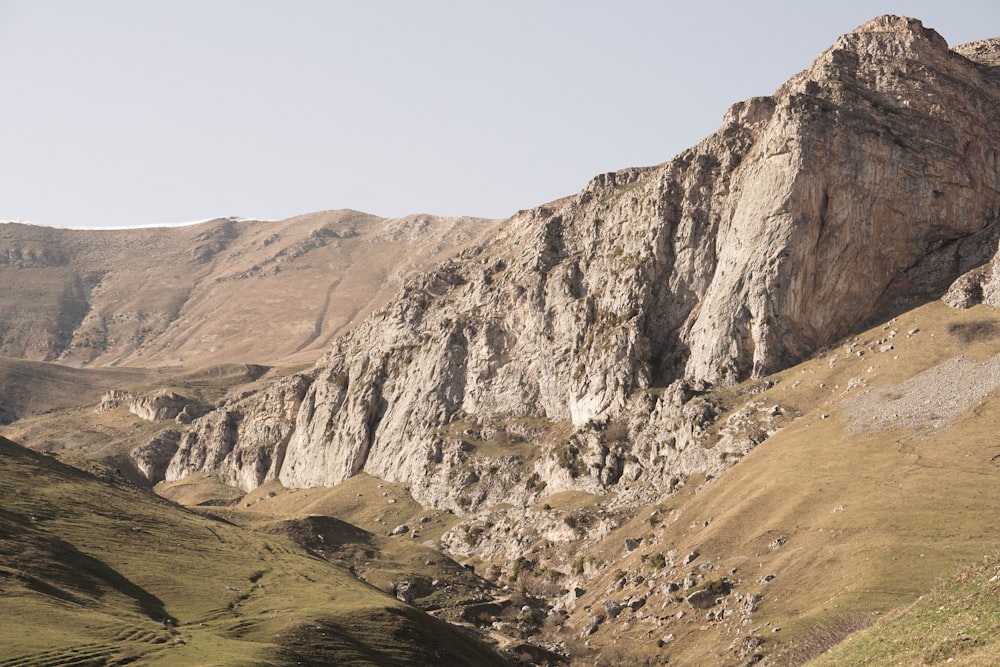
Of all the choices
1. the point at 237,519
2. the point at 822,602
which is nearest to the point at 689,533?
the point at 822,602

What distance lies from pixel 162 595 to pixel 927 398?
104 meters

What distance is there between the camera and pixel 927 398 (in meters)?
129

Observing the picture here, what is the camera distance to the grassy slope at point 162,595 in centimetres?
7088

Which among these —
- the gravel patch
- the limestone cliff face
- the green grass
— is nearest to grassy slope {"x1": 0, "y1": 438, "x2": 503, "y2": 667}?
the green grass

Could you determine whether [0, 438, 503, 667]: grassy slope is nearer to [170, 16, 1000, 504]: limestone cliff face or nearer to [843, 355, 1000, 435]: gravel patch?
[843, 355, 1000, 435]: gravel patch

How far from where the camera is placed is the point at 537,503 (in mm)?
180875

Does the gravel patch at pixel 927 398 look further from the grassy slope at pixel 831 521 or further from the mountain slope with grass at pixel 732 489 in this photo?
the grassy slope at pixel 831 521

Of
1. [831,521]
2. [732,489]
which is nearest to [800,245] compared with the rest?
[732,489]

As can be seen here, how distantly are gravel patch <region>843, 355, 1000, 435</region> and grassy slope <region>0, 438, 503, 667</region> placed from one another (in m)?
66.3

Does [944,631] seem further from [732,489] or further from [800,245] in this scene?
[800,245]

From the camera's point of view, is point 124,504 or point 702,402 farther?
point 702,402

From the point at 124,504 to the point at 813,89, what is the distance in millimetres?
153547

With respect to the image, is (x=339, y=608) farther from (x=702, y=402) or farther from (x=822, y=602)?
(x=702, y=402)

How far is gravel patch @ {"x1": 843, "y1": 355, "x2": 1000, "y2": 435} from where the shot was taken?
12406cm
